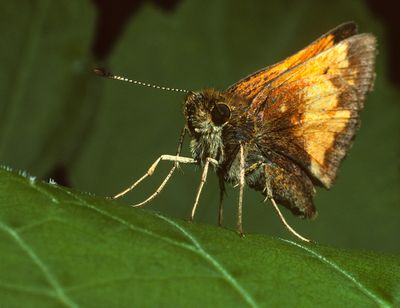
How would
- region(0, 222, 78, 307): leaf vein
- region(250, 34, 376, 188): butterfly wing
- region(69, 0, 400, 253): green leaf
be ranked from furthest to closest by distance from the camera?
region(69, 0, 400, 253): green leaf < region(250, 34, 376, 188): butterfly wing < region(0, 222, 78, 307): leaf vein

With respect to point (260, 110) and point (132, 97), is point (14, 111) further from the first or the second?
point (260, 110)

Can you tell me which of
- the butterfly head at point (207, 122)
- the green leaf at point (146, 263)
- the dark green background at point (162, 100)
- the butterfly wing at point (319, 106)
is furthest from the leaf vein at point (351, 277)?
the dark green background at point (162, 100)

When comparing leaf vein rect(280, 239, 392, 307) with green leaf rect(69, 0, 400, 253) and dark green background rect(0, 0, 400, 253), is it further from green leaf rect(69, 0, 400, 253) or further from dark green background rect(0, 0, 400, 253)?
green leaf rect(69, 0, 400, 253)

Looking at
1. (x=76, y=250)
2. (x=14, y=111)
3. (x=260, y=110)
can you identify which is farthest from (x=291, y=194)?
(x=14, y=111)

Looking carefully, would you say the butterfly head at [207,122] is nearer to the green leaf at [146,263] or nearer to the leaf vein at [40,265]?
the green leaf at [146,263]

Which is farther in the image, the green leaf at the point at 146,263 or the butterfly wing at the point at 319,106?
the butterfly wing at the point at 319,106

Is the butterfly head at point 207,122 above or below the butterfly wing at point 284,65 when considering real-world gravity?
below

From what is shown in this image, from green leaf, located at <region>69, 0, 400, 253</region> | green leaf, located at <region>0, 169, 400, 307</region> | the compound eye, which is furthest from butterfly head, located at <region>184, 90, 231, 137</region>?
green leaf, located at <region>69, 0, 400, 253</region>
